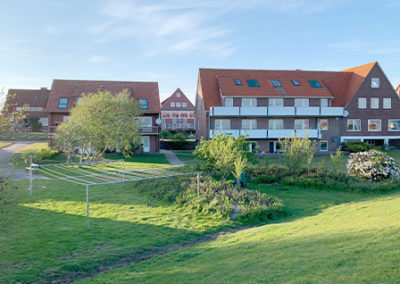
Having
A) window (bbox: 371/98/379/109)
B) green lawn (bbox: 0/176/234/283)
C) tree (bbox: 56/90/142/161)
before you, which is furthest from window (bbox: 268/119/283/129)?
green lawn (bbox: 0/176/234/283)

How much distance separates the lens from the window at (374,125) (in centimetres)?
4144

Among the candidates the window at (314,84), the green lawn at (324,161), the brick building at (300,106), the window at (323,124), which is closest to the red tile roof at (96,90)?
the brick building at (300,106)

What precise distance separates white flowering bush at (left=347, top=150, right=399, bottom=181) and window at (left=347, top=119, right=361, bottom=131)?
68.5 feet

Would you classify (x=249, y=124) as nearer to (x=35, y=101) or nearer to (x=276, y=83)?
(x=276, y=83)

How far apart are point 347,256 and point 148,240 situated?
20.7ft

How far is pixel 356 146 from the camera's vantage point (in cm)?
3747

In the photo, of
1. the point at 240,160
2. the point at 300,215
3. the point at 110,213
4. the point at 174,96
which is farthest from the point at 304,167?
the point at 174,96

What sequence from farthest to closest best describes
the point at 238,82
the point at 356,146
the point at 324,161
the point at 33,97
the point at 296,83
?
the point at 33,97 < the point at 296,83 < the point at 238,82 < the point at 356,146 < the point at 324,161

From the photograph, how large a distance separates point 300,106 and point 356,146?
24.1ft

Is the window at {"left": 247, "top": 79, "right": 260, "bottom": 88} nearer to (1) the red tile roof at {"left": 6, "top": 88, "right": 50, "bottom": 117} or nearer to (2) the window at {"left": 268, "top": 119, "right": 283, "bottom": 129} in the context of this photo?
(2) the window at {"left": 268, "top": 119, "right": 283, "bottom": 129}

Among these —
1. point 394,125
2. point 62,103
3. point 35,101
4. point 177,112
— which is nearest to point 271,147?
point 394,125

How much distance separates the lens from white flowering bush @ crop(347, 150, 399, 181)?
2020cm

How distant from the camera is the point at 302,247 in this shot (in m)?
8.43

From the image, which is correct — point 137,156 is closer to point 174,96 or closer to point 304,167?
point 304,167
